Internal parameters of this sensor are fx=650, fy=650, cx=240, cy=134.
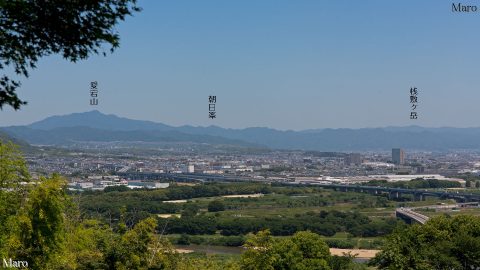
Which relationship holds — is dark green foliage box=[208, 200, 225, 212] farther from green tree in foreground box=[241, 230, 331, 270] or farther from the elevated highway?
green tree in foreground box=[241, 230, 331, 270]

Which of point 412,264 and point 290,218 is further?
point 290,218

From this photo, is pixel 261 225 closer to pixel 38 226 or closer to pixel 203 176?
pixel 38 226

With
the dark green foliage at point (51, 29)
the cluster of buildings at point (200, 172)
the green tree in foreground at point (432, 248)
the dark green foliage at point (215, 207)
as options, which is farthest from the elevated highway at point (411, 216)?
the dark green foliage at point (51, 29)

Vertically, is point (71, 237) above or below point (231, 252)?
above

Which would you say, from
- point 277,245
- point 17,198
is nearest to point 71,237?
point 17,198

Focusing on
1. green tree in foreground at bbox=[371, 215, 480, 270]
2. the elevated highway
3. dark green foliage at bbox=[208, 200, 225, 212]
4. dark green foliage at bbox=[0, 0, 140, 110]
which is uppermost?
dark green foliage at bbox=[0, 0, 140, 110]

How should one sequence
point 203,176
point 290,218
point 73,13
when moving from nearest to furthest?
point 73,13 < point 290,218 < point 203,176

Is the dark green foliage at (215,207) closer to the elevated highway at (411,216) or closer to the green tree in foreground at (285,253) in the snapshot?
the elevated highway at (411,216)

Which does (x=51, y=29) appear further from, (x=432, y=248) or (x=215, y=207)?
(x=215, y=207)

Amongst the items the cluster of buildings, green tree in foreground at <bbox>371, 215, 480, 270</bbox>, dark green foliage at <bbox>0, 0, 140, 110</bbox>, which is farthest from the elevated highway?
→ dark green foliage at <bbox>0, 0, 140, 110</bbox>
